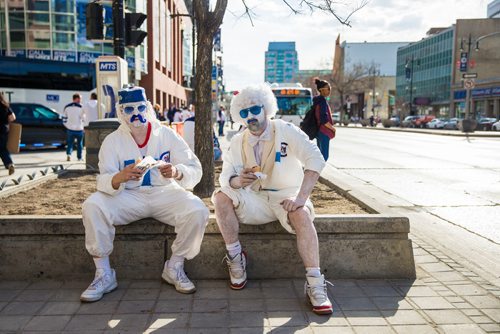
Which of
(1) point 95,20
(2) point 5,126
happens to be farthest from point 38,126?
(1) point 95,20

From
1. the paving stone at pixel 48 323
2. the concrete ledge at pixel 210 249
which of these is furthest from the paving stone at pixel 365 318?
the paving stone at pixel 48 323

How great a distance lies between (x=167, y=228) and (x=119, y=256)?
47 centimetres

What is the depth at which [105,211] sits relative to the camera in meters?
3.67

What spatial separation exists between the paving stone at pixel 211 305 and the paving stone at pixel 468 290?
1.82 metres

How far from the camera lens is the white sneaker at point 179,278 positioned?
376 centimetres

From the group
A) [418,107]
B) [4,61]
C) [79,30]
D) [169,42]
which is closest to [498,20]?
[418,107]

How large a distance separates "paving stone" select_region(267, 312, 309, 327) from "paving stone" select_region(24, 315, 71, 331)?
4.59 ft

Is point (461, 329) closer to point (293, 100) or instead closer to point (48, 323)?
point (48, 323)

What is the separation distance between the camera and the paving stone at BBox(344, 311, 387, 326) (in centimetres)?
326

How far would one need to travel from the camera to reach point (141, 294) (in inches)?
148

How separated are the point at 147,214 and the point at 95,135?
18.0ft

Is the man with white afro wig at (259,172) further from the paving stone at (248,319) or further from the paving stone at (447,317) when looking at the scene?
the paving stone at (447,317)

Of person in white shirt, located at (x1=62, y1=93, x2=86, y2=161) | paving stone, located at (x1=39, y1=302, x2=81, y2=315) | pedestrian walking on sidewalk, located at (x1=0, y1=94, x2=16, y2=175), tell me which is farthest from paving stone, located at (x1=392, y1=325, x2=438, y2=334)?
person in white shirt, located at (x1=62, y1=93, x2=86, y2=161)

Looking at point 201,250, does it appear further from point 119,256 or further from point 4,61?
point 4,61
